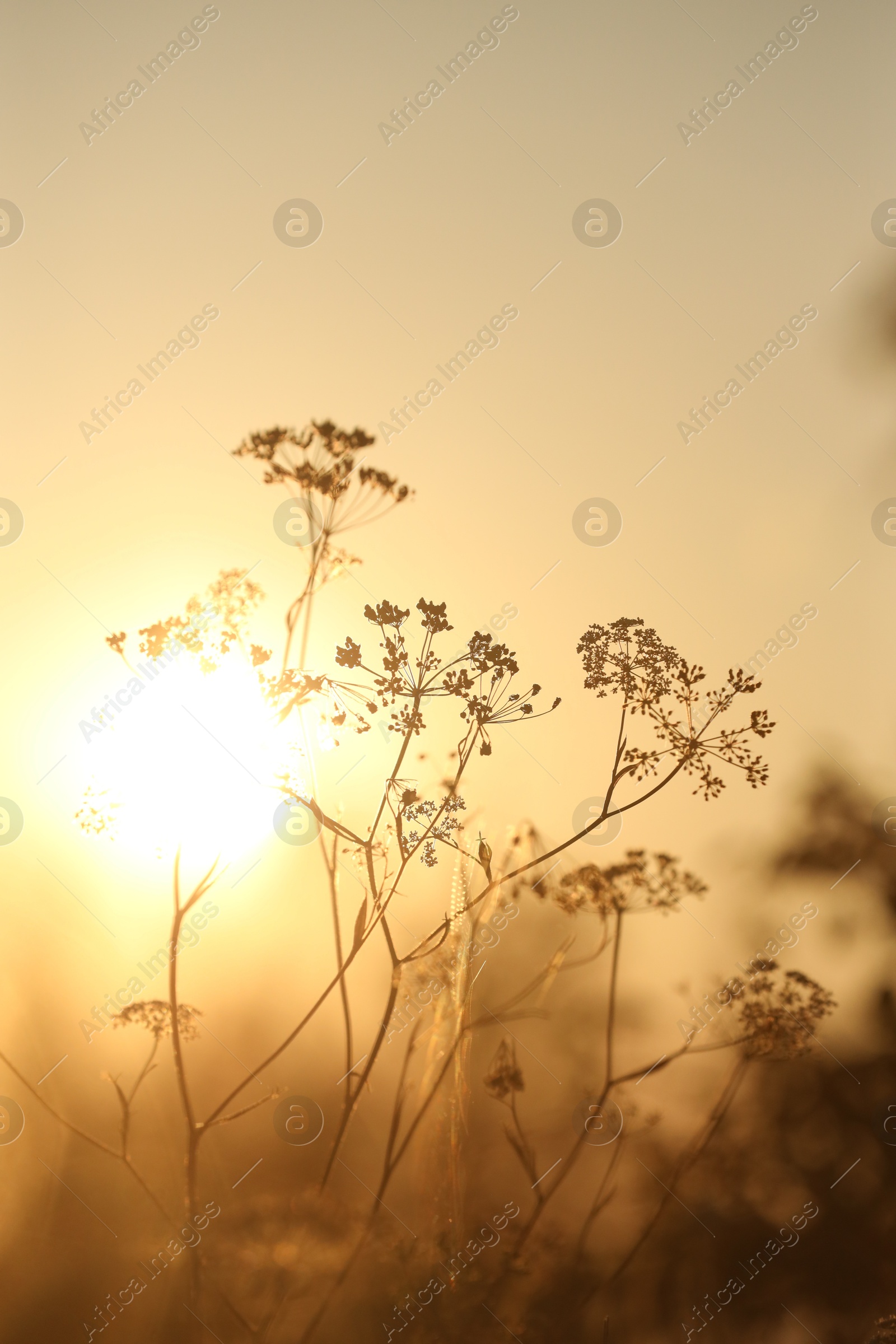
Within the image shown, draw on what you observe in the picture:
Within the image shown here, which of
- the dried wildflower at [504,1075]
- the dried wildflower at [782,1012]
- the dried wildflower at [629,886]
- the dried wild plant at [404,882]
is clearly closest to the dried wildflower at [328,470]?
the dried wild plant at [404,882]

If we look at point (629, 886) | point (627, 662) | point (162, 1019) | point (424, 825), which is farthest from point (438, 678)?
point (162, 1019)

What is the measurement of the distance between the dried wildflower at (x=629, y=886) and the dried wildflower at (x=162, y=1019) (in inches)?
29.2

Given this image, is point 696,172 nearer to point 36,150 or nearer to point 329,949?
point 36,150

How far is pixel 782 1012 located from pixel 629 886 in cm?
44

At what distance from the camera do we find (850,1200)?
1.71 meters

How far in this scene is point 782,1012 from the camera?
1.74 m

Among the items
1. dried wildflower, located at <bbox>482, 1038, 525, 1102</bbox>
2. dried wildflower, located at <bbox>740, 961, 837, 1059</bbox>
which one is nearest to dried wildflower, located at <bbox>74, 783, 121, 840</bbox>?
dried wildflower, located at <bbox>482, 1038, 525, 1102</bbox>

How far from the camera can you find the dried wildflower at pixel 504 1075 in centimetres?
159

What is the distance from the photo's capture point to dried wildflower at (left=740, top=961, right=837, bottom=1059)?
1716 mm

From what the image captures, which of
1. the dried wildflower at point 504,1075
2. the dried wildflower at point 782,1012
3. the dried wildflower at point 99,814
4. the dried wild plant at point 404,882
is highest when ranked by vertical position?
the dried wildflower at point 99,814

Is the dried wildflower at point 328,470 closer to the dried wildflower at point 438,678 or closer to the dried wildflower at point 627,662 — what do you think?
the dried wildflower at point 438,678

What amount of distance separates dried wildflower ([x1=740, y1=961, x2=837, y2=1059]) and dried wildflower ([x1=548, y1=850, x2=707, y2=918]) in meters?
0.25

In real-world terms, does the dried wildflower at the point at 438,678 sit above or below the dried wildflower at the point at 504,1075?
above

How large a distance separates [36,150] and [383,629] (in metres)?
1.37
